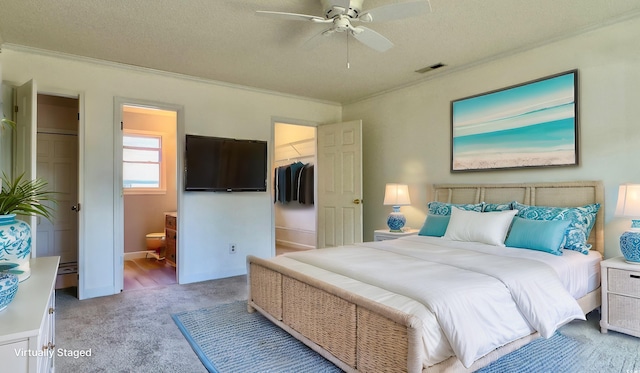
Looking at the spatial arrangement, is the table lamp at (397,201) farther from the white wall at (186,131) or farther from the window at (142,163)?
the window at (142,163)

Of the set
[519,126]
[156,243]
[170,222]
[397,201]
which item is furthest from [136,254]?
[519,126]

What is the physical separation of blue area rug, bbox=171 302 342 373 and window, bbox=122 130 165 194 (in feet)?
11.8

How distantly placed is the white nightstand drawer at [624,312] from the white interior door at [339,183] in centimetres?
285

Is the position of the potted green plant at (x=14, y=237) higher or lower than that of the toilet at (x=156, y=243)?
higher

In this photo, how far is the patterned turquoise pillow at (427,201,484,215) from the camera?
359cm

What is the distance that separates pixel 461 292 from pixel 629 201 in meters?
1.77

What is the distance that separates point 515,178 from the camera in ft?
11.7

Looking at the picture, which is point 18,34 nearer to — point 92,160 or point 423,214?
point 92,160

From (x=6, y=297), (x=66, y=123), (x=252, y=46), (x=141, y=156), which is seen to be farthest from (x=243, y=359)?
(x=141, y=156)

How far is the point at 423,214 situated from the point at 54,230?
15.9 feet

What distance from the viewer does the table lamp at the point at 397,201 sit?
4316mm

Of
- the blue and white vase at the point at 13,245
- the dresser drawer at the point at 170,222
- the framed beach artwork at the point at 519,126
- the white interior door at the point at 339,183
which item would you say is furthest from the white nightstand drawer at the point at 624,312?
the dresser drawer at the point at 170,222

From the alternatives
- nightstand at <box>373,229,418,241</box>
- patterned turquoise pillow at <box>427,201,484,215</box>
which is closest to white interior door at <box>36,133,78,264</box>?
nightstand at <box>373,229,418,241</box>

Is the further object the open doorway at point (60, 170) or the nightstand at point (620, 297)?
the open doorway at point (60, 170)
